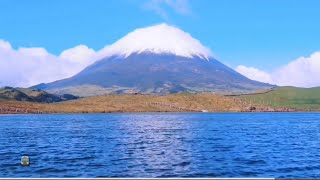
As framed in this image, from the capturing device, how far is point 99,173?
44750 mm

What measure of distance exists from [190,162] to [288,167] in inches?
406

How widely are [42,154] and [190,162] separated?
68.4 feet

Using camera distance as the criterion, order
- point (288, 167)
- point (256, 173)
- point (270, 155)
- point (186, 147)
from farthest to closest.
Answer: point (186, 147)
point (270, 155)
point (288, 167)
point (256, 173)

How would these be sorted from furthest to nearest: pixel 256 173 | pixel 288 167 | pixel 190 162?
pixel 190 162 < pixel 288 167 < pixel 256 173

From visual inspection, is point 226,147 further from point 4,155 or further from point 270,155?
point 4,155

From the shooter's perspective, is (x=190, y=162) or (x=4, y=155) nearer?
(x=190, y=162)

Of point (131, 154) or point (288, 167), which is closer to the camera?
point (288, 167)

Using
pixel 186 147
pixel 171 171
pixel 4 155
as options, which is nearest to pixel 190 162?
pixel 171 171

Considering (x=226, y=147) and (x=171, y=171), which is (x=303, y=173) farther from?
(x=226, y=147)

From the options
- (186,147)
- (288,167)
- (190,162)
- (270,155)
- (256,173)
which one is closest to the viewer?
(256,173)

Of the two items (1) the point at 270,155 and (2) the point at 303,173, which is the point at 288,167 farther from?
(1) the point at 270,155

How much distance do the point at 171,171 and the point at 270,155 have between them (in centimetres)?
1907

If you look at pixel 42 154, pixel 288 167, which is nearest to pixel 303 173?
pixel 288 167

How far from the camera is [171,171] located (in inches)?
1797
